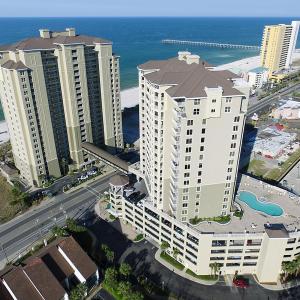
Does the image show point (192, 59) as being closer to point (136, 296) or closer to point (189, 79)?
point (189, 79)

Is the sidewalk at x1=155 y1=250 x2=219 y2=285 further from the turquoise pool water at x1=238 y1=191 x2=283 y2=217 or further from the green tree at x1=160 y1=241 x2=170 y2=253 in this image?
the turquoise pool water at x1=238 y1=191 x2=283 y2=217

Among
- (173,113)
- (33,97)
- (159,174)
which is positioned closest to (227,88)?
(173,113)

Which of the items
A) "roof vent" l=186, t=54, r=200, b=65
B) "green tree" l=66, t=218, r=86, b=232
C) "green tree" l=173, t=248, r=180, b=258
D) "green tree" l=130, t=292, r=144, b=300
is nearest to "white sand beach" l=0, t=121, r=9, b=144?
"green tree" l=66, t=218, r=86, b=232

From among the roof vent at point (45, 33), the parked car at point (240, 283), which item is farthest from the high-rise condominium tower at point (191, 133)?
the roof vent at point (45, 33)

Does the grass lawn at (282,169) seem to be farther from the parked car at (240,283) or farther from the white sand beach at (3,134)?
the white sand beach at (3,134)

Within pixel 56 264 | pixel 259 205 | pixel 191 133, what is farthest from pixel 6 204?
pixel 259 205

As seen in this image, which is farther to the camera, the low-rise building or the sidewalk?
the sidewalk

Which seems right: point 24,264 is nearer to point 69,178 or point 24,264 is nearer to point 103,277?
point 103,277

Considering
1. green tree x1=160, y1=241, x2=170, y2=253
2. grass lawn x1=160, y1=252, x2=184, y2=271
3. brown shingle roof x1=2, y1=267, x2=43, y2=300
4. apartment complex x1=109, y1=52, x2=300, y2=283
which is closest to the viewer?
brown shingle roof x1=2, y1=267, x2=43, y2=300
